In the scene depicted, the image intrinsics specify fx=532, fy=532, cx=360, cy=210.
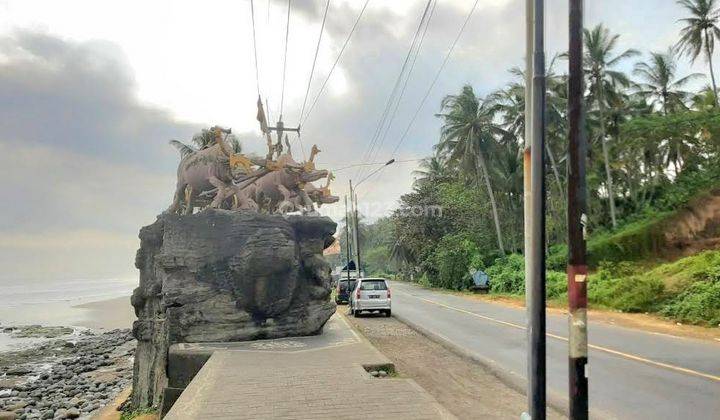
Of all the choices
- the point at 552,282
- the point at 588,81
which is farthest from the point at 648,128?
the point at 552,282

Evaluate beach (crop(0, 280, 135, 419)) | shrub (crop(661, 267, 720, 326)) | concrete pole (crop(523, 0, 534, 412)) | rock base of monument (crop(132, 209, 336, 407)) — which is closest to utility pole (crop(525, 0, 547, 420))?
concrete pole (crop(523, 0, 534, 412))

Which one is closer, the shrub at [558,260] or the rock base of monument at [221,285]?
the rock base of monument at [221,285]

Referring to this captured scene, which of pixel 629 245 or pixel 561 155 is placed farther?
pixel 561 155

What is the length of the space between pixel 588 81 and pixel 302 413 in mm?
38550

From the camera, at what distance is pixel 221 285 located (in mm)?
13133

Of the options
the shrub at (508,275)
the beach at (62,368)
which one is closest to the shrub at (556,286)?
the shrub at (508,275)

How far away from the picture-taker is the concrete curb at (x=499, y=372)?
7.99 m

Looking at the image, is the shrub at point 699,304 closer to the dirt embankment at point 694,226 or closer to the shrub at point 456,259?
the dirt embankment at point 694,226

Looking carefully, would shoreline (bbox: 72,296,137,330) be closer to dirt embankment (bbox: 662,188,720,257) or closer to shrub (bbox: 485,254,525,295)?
shrub (bbox: 485,254,525,295)

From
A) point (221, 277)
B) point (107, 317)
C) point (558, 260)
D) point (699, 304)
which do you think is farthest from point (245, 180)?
point (107, 317)

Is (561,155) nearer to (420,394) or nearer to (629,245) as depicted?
(629,245)

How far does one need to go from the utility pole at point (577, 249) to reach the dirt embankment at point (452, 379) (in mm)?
3040

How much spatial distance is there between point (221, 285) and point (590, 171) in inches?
1512

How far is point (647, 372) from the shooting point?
31.6ft
